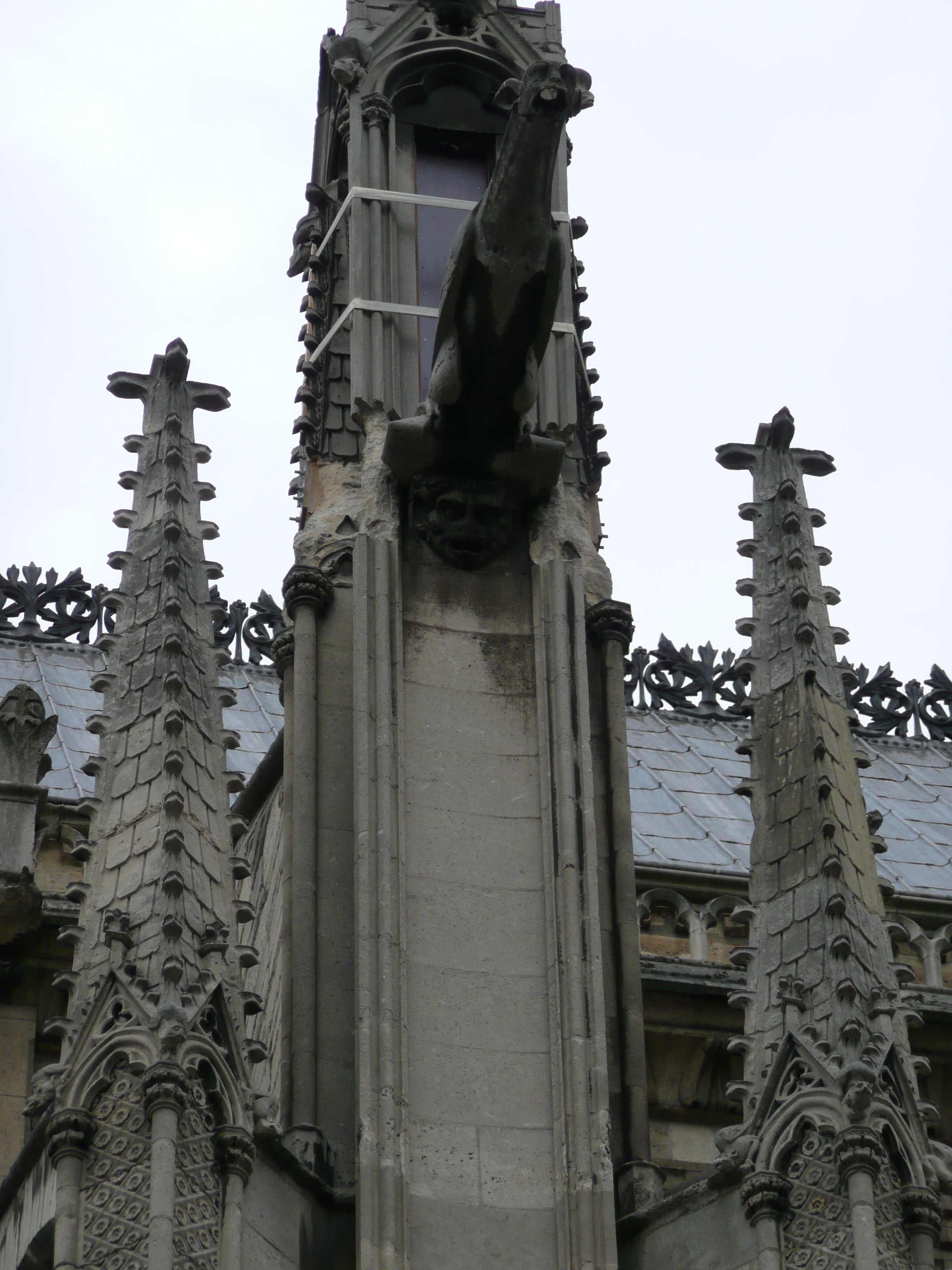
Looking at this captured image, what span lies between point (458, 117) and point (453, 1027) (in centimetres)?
572

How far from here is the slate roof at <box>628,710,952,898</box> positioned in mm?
24438

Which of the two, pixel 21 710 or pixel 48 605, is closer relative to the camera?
pixel 21 710

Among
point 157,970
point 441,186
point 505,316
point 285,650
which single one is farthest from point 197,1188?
point 441,186

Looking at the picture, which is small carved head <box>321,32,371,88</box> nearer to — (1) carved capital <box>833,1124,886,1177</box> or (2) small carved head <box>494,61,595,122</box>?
(2) small carved head <box>494,61,595,122</box>

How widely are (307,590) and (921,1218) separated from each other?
14.1 ft

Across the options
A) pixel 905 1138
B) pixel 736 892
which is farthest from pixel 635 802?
pixel 905 1138

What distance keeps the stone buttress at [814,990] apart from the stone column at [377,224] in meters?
2.03

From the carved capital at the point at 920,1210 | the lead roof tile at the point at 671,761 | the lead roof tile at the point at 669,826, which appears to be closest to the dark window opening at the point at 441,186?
the carved capital at the point at 920,1210

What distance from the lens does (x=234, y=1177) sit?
457 inches

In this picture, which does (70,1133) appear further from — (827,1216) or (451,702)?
(451,702)

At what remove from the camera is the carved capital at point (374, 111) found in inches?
637

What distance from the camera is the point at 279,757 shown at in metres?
15.4

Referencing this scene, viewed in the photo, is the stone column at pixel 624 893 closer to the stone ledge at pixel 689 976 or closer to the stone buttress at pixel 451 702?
the stone buttress at pixel 451 702

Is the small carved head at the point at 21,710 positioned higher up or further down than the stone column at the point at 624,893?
higher up
